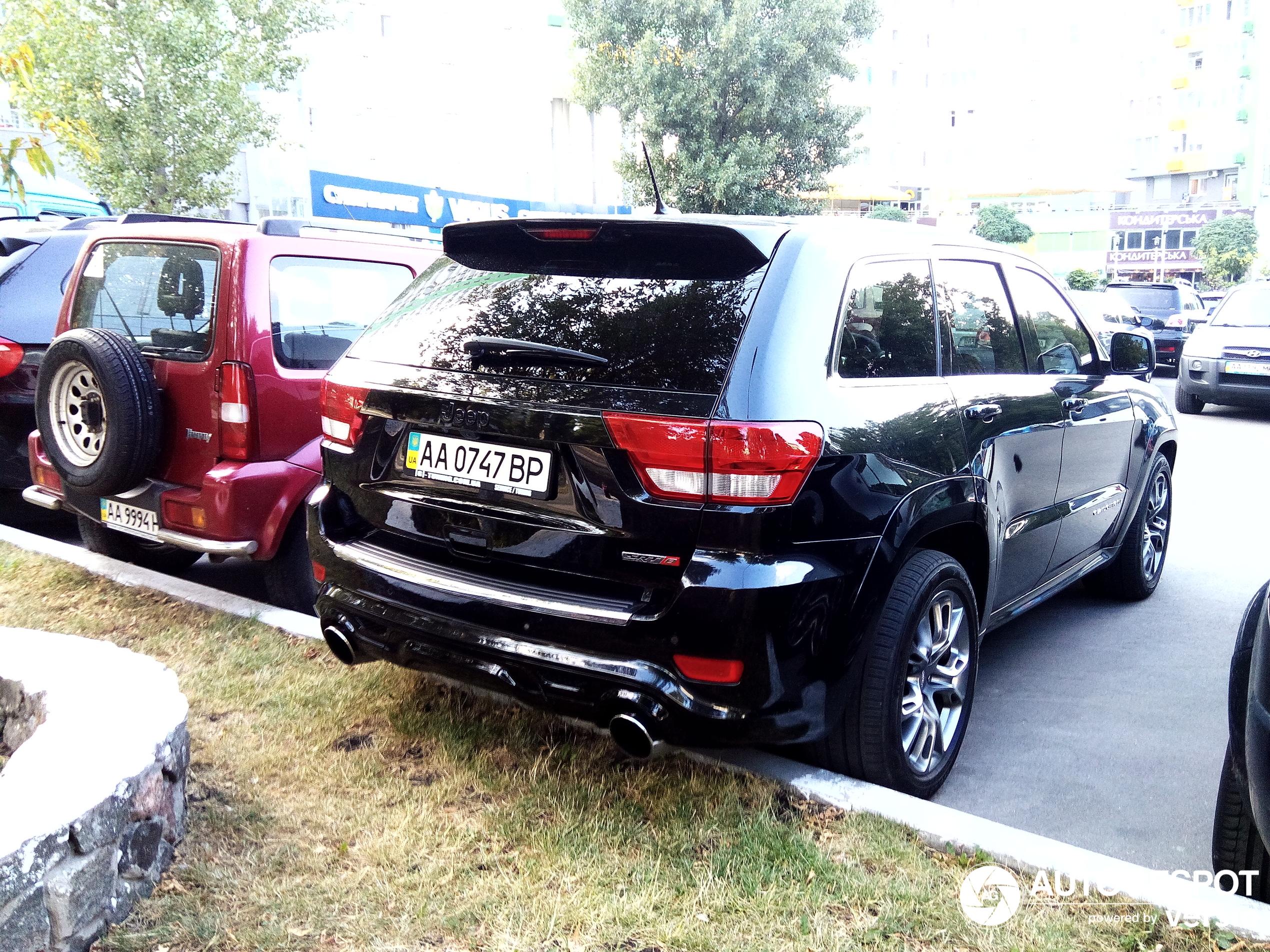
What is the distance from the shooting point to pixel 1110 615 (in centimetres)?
530

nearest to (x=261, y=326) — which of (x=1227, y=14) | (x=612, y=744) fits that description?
(x=612, y=744)

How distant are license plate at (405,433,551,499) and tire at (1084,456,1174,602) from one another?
3441 millimetres

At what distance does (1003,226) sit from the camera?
55531 mm

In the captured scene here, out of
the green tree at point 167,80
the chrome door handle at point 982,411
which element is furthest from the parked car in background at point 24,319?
the green tree at point 167,80

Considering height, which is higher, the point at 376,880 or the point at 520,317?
the point at 520,317

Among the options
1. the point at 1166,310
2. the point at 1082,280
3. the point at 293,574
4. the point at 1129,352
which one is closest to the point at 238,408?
the point at 293,574

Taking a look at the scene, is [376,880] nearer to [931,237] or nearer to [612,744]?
[612,744]

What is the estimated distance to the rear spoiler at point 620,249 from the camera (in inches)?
119

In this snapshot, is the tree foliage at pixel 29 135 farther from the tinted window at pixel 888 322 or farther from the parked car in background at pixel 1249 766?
the parked car in background at pixel 1249 766

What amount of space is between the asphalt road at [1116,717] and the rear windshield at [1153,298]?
16243 mm

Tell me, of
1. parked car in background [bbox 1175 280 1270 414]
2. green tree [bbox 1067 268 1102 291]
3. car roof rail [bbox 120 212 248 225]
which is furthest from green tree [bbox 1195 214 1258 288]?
car roof rail [bbox 120 212 248 225]

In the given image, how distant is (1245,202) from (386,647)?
258 ft

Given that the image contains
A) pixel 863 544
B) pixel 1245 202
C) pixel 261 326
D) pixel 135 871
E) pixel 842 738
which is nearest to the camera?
pixel 135 871

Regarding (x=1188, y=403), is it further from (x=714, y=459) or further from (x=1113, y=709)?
(x=714, y=459)
